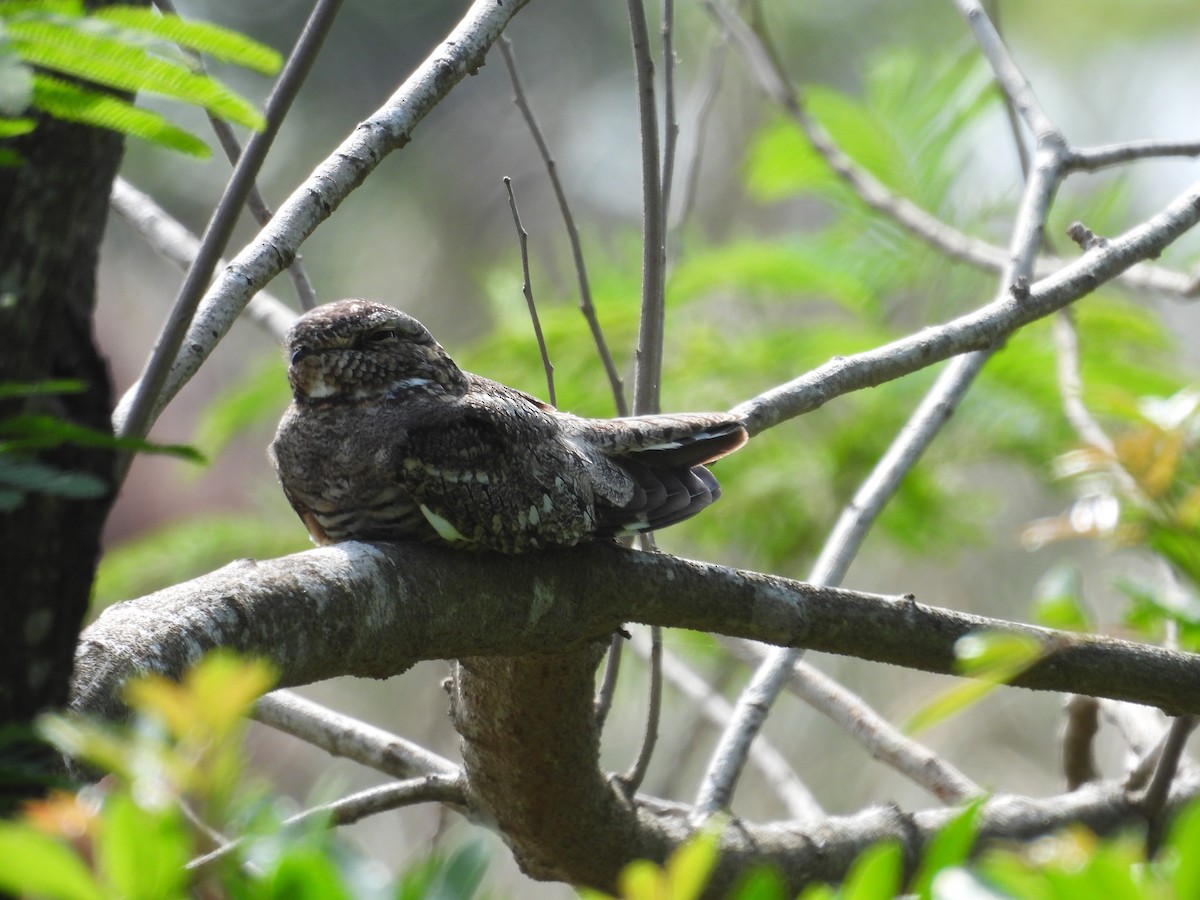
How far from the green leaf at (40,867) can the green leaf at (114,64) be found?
565 millimetres

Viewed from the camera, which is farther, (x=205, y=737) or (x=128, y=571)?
(x=128, y=571)

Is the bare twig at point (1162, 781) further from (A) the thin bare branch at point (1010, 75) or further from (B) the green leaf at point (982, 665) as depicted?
(B) the green leaf at point (982, 665)

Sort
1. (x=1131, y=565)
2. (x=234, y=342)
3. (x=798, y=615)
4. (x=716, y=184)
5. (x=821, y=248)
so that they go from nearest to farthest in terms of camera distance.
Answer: (x=798, y=615)
(x=821, y=248)
(x=1131, y=565)
(x=716, y=184)
(x=234, y=342)

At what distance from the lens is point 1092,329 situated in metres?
4.73

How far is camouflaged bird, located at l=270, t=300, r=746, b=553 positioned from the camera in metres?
2.09

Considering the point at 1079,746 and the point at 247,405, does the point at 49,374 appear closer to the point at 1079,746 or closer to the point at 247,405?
the point at 1079,746

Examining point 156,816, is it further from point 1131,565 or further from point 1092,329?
point 1131,565

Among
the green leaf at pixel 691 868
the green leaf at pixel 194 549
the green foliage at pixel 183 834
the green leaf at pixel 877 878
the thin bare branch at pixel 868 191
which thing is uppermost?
the thin bare branch at pixel 868 191

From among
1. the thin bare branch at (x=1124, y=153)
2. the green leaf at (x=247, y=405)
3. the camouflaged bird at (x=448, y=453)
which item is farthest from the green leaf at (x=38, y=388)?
the green leaf at (x=247, y=405)

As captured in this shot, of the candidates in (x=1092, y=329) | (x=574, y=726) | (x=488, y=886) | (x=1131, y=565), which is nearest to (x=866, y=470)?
(x=1092, y=329)

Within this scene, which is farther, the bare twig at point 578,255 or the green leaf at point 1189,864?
the bare twig at point 578,255

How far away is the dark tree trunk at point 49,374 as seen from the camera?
3.16 feet

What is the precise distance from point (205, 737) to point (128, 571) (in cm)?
445

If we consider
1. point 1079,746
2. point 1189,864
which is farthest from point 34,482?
point 1079,746
